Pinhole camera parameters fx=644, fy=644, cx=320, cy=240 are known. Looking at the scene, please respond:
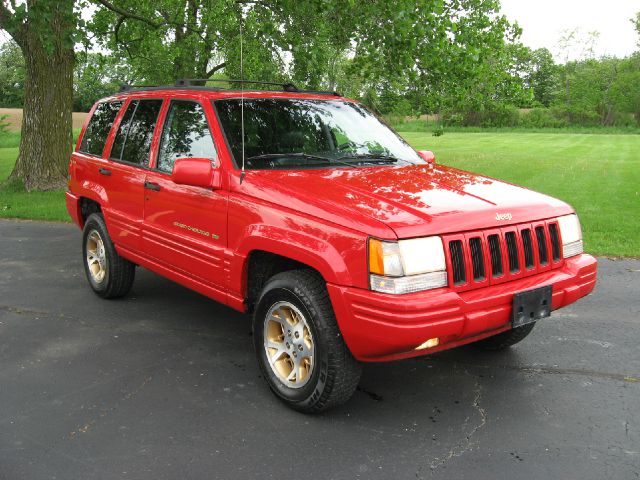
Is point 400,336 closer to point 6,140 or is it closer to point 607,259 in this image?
point 607,259

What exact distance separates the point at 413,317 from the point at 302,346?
0.82 metres

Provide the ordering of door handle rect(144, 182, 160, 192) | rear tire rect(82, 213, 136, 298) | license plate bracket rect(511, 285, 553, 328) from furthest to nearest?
rear tire rect(82, 213, 136, 298)
door handle rect(144, 182, 160, 192)
license plate bracket rect(511, 285, 553, 328)

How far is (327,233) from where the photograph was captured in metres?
3.45

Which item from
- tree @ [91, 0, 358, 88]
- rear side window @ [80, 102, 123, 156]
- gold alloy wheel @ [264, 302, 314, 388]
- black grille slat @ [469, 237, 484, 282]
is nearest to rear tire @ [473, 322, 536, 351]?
black grille slat @ [469, 237, 484, 282]

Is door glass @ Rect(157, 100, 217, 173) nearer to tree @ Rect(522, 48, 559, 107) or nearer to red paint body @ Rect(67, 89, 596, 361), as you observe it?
red paint body @ Rect(67, 89, 596, 361)

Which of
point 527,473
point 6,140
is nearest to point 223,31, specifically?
point 527,473

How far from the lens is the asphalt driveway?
3193 millimetres

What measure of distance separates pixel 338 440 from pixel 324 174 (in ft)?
5.40

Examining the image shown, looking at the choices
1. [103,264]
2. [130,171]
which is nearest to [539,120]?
[103,264]

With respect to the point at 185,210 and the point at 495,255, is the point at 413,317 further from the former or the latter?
the point at 185,210

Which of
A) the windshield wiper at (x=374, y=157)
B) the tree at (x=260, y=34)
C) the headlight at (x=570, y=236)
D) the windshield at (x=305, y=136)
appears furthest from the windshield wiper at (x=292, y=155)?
the tree at (x=260, y=34)

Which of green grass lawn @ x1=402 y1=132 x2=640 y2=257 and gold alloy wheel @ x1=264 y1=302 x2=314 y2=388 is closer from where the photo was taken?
gold alloy wheel @ x1=264 y1=302 x2=314 y2=388

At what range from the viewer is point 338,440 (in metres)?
3.45

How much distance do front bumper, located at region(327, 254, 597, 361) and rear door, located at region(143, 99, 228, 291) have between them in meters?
1.20
